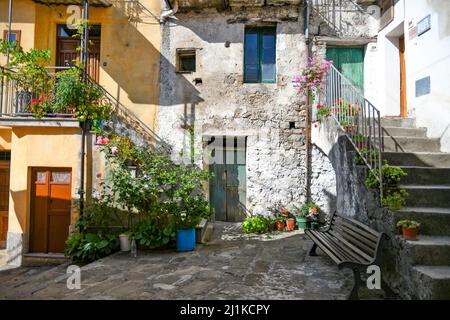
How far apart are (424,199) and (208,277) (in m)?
3.18

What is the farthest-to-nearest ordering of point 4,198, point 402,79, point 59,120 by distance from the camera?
point 4,198 → point 402,79 → point 59,120

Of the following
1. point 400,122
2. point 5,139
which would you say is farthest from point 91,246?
point 400,122

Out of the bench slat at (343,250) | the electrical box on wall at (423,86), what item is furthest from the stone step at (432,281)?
the electrical box on wall at (423,86)

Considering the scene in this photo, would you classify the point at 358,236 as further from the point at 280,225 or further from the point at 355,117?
the point at 280,225

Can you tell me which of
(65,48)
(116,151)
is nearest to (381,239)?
(116,151)

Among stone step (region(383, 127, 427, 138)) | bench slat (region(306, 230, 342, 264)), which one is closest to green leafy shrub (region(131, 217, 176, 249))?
bench slat (region(306, 230, 342, 264))

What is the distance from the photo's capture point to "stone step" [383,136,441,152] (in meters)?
5.20

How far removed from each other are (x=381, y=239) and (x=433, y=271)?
56 cm

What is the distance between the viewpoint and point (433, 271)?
3080 mm

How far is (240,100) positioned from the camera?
8.33 m

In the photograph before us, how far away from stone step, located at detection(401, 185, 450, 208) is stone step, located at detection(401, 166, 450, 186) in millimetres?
331

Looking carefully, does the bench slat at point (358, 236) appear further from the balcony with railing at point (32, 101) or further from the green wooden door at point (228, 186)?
the balcony with railing at point (32, 101)

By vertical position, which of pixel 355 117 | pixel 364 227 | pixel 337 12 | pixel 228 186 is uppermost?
pixel 337 12

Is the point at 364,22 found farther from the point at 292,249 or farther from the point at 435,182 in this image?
the point at 292,249
